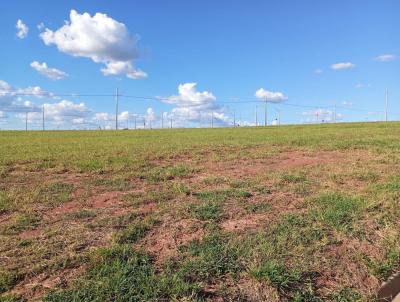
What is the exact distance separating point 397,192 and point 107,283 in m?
4.67

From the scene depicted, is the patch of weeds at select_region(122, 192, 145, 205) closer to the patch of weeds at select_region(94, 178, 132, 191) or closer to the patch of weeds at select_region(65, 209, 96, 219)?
the patch of weeds at select_region(94, 178, 132, 191)

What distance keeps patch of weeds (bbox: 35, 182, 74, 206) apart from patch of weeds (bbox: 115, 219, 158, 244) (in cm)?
160

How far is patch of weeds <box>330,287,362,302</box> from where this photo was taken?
361 centimetres

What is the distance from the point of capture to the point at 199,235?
15.2ft

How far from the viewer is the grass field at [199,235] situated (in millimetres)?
3621

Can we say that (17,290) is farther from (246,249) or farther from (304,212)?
(304,212)

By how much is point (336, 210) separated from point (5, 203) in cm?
456

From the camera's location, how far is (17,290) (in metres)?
3.48

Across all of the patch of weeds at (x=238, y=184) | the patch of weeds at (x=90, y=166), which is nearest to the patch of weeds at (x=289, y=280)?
the patch of weeds at (x=238, y=184)

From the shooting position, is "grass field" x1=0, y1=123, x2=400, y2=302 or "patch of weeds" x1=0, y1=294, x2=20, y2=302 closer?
"patch of weeds" x1=0, y1=294, x2=20, y2=302

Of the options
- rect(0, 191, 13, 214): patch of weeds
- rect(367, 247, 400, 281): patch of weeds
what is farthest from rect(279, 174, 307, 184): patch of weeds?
rect(0, 191, 13, 214): patch of weeds

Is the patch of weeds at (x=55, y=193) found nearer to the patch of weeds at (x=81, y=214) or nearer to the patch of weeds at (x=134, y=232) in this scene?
the patch of weeds at (x=81, y=214)

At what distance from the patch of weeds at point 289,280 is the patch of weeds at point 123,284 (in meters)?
0.71

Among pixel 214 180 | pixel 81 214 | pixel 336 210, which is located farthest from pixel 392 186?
pixel 81 214
